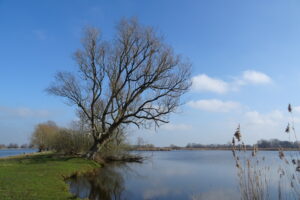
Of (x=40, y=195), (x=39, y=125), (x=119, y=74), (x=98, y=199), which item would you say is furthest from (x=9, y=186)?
(x=39, y=125)

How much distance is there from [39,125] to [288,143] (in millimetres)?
61179

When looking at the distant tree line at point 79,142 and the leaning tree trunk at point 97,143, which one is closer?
the leaning tree trunk at point 97,143

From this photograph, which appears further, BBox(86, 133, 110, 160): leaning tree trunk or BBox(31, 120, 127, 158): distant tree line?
BBox(31, 120, 127, 158): distant tree line

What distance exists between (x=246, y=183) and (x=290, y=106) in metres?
2.21

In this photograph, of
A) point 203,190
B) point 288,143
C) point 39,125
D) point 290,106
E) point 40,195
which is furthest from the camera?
point 39,125

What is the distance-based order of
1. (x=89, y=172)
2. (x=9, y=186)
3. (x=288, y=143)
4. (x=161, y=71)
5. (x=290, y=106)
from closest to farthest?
(x=290, y=106) < (x=288, y=143) < (x=9, y=186) < (x=89, y=172) < (x=161, y=71)

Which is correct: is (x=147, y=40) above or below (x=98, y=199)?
above

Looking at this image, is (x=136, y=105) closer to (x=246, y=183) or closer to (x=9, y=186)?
(x=9, y=186)

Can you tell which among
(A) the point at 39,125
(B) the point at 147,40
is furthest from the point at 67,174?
(A) the point at 39,125

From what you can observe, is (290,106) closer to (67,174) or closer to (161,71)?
(67,174)

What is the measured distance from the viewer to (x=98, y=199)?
36.8 ft

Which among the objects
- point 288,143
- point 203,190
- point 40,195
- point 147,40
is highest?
point 147,40

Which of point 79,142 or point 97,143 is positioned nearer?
point 97,143

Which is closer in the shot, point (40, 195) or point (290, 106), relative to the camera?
point (290, 106)
